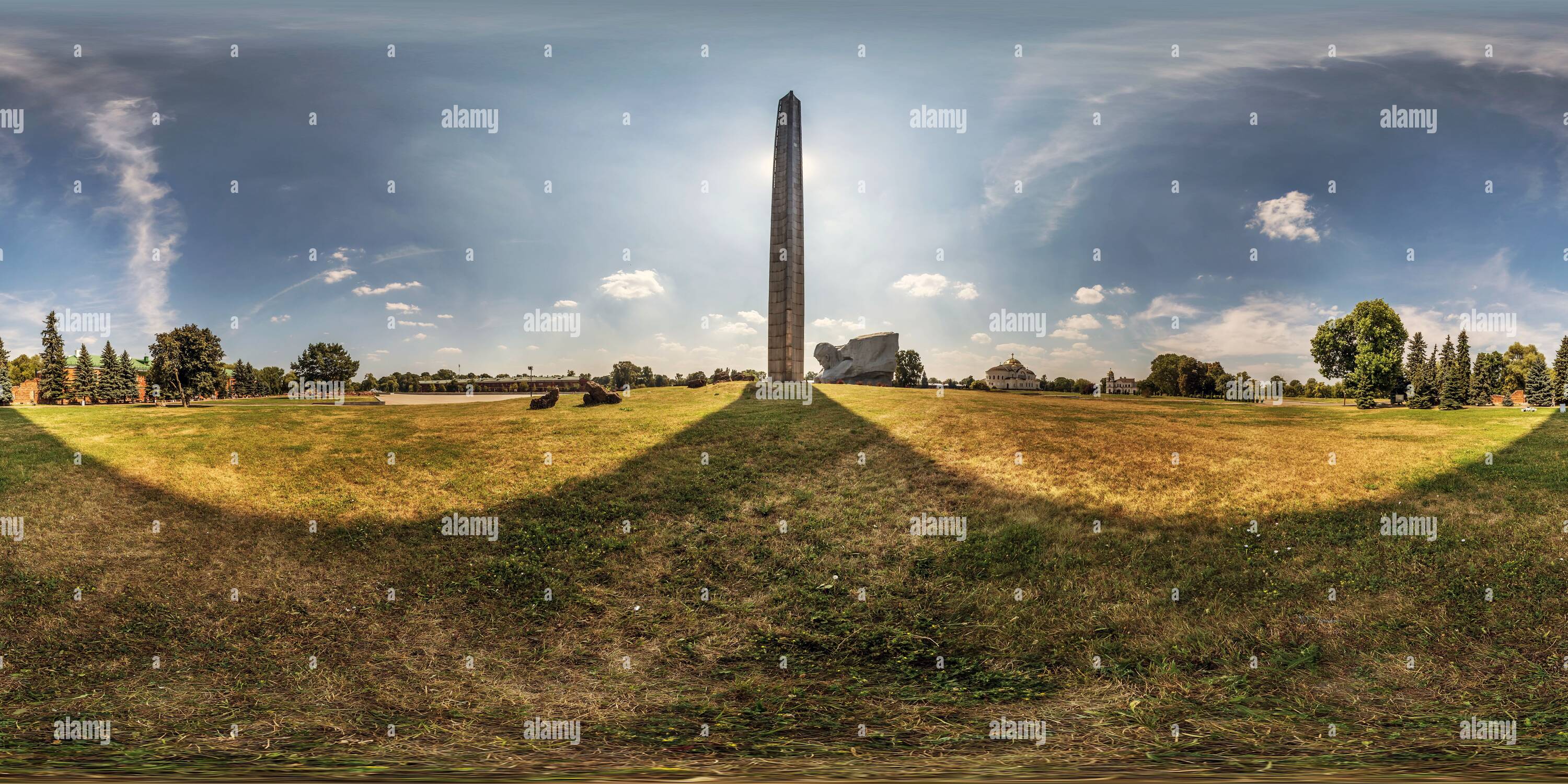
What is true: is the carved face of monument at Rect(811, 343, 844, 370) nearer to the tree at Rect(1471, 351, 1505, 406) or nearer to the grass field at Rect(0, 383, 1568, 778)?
the grass field at Rect(0, 383, 1568, 778)

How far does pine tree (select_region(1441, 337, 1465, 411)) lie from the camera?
61.2 ft

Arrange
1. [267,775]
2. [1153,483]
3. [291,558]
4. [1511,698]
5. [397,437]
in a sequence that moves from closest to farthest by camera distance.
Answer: [267,775] < [1511,698] < [291,558] < [1153,483] < [397,437]

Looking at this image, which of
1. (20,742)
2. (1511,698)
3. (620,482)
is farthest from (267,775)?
(1511,698)

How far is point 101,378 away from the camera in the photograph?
99.2 feet

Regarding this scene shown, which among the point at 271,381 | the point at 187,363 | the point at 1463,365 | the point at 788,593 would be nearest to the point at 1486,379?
the point at 1463,365

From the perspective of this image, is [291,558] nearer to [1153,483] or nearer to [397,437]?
[397,437]

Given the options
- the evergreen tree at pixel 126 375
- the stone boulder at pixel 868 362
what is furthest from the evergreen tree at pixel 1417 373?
the evergreen tree at pixel 126 375

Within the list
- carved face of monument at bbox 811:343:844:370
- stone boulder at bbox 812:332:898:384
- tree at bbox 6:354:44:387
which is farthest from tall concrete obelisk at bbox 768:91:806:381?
tree at bbox 6:354:44:387

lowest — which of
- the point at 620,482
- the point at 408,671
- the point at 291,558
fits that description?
the point at 408,671

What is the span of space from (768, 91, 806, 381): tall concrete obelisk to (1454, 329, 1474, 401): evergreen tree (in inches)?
771

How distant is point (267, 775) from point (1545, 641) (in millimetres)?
13025

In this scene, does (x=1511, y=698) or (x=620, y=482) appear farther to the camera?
(x=620, y=482)

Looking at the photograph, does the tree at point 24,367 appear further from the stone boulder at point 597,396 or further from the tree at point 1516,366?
the tree at point 1516,366

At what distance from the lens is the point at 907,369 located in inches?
1206
